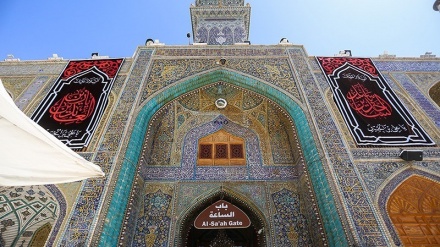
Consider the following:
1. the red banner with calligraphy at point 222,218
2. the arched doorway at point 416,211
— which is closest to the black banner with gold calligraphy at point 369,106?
the arched doorway at point 416,211

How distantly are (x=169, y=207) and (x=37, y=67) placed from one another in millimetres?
4959

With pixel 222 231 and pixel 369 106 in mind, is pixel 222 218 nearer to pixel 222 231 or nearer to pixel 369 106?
pixel 222 231

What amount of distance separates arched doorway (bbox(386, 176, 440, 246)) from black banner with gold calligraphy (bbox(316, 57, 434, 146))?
88cm

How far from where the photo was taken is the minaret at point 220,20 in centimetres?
1169

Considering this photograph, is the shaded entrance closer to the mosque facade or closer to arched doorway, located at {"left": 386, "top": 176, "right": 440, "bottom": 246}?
the mosque facade

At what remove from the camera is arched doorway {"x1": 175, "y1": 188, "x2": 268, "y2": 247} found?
214 inches

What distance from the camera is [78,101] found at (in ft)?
21.2

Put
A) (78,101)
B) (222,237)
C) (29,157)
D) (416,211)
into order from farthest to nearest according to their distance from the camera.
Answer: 1. (78,101)
2. (222,237)
3. (416,211)
4. (29,157)

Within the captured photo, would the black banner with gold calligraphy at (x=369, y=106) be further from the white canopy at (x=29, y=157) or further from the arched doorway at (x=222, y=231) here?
the white canopy at (x=29, y=157)

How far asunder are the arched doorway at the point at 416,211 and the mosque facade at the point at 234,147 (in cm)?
2

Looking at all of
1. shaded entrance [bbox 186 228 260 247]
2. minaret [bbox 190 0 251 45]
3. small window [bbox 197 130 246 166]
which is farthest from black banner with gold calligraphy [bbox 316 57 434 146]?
minaret [bbox 190 0 251 45]

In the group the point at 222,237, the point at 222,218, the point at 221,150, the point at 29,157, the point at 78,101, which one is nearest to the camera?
the point at 29,157

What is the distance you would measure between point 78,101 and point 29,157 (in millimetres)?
4312

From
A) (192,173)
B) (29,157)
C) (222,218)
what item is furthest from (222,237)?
(29,157)
